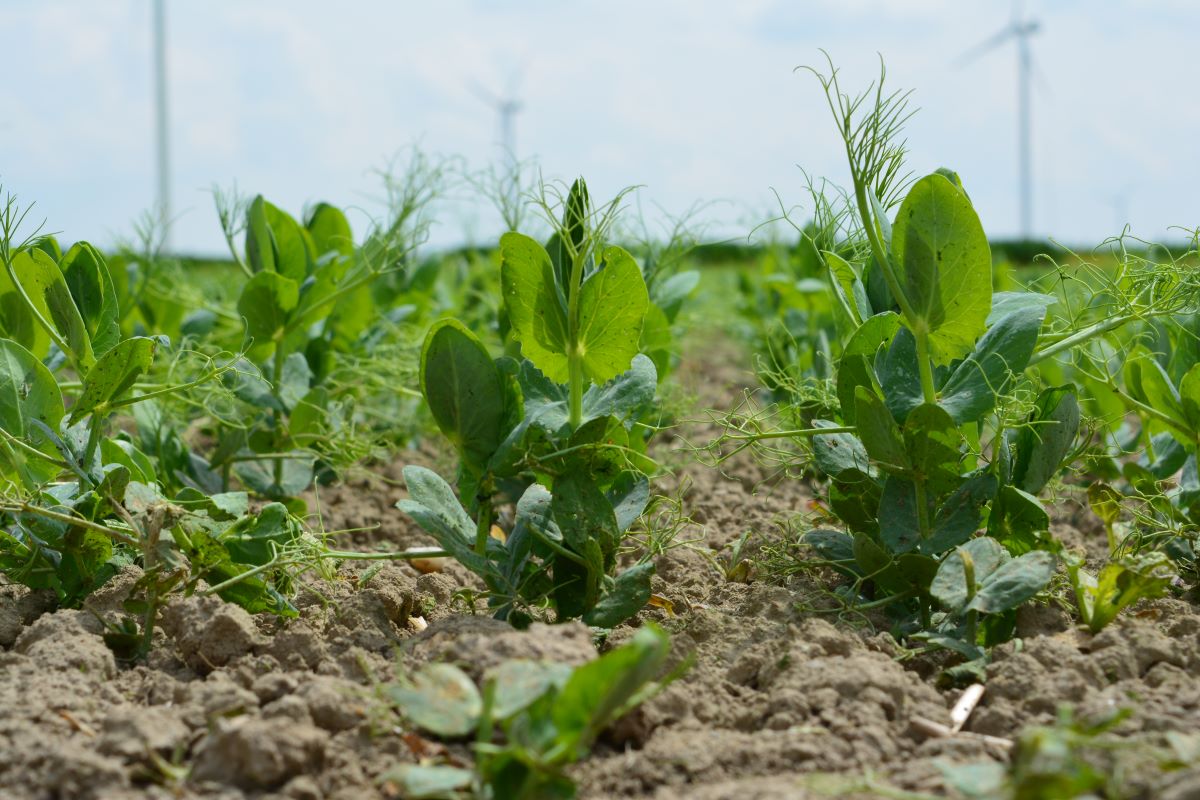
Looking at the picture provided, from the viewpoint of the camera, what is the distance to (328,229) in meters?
2.82

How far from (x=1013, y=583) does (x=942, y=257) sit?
1.43 ft

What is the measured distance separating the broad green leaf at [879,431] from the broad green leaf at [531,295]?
33cm

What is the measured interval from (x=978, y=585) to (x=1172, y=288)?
0.63 m

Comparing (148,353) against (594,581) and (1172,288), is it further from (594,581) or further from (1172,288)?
(1172,288)

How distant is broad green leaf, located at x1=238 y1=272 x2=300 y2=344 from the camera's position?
2.26 meters

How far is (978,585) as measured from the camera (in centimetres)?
147

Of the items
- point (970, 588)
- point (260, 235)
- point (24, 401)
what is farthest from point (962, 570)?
point (260, 235)

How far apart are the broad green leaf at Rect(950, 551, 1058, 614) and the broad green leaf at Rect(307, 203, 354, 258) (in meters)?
1.87

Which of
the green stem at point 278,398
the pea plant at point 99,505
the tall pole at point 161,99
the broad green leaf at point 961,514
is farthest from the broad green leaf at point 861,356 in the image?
the tall pole at point 161,99

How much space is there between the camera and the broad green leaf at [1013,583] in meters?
1.43

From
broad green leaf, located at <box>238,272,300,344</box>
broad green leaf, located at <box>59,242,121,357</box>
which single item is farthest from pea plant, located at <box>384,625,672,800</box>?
broad green leaf, located at <box>238,272,300,344</box>

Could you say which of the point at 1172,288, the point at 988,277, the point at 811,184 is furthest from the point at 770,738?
the point at 1172,288

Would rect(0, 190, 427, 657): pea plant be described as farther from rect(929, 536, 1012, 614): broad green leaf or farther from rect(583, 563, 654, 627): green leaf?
rect(929, 536, 1012, 614): broad green leaf

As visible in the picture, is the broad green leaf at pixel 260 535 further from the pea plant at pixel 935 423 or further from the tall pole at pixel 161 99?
the tall pole at pixel 161 99
